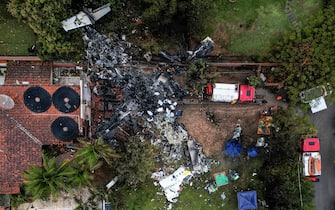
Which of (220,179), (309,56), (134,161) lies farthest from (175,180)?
(309,56)

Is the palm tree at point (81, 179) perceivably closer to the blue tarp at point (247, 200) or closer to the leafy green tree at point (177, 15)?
the leafy green tree at point (177, 15)

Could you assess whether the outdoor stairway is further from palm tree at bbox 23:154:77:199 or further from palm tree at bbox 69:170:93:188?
palm tree at bbox 23:154:77:199

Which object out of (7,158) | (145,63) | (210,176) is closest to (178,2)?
(145,63)

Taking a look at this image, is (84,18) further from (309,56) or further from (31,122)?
(309,56)

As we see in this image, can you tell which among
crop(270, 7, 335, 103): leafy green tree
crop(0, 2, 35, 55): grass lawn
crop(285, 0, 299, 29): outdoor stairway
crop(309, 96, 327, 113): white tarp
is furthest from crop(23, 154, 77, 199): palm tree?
crop(285, 0, 299, 29): outdoor stairway

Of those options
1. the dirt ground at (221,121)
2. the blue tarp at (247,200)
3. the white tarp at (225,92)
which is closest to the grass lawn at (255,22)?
the dirt ground at (221,121)

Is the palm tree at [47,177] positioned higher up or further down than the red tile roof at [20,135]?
further down

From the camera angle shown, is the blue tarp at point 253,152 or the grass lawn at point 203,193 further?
the grass lawn at point 203,193

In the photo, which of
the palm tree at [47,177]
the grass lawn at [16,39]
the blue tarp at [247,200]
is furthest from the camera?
the blue tarp at [247,200]
